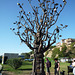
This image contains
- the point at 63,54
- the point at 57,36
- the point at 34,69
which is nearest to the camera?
the point at 34,69

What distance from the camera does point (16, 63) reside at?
56.2 ft

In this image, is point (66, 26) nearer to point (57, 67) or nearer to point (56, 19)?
point (56, 19)

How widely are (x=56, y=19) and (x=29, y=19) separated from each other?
2.73 metres

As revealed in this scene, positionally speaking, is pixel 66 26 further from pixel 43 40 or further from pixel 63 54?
pixel 63 54

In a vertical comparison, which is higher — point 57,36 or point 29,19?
point 29,19

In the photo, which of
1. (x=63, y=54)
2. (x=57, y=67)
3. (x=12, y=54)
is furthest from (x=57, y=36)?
(x=63, y=54)

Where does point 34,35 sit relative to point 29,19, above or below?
below

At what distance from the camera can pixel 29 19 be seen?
12055 mm

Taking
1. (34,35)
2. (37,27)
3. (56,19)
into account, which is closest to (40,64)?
(34,35)

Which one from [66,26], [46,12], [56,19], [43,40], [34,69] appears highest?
[46,12]

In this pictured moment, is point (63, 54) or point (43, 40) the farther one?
point (63, 54)

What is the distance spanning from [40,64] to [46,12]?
492 centimetres

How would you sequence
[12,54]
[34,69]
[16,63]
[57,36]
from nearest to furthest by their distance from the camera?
[34,69], [57,36], [16,63], [12,54]

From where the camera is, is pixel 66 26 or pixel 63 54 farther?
pixel 63 54
